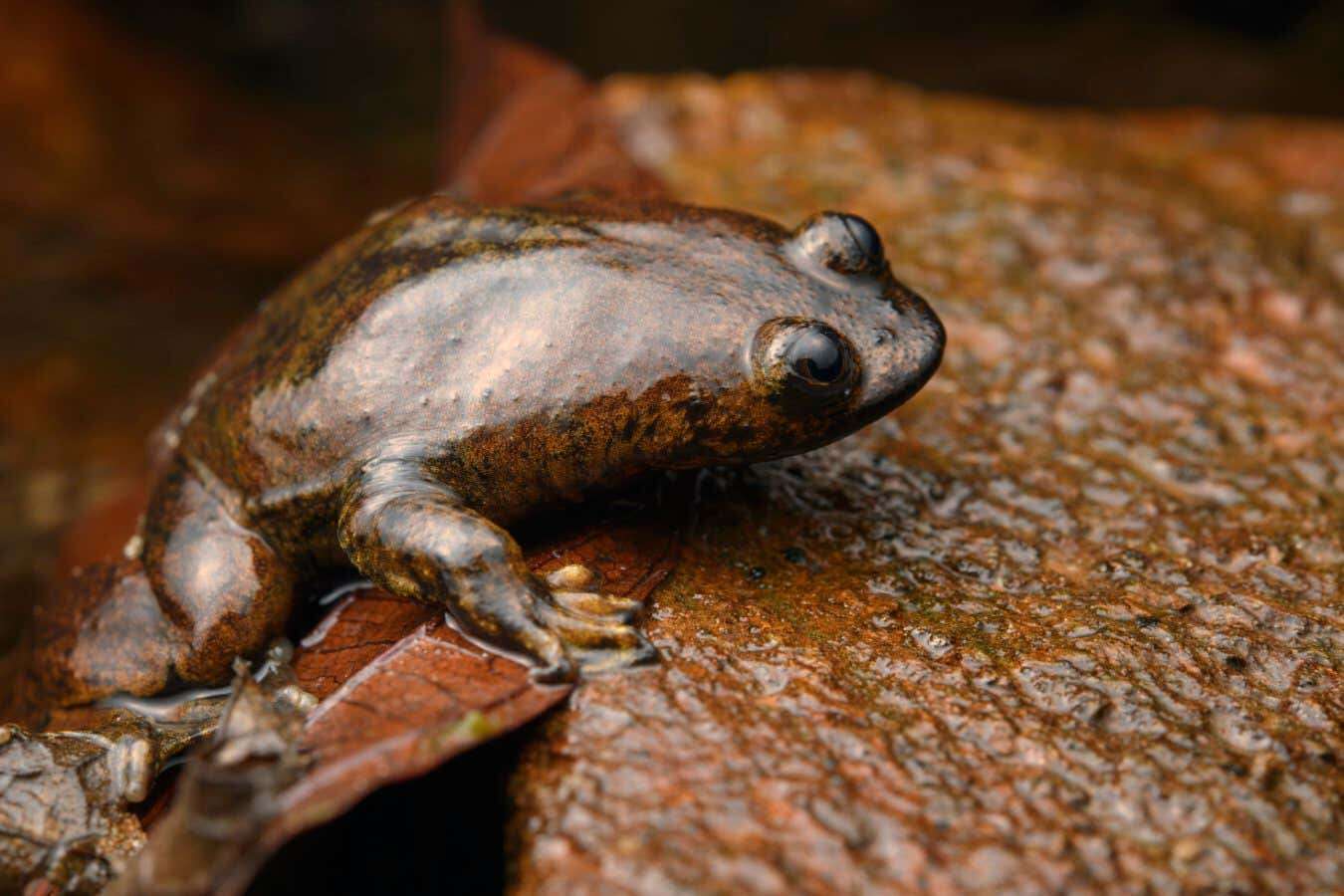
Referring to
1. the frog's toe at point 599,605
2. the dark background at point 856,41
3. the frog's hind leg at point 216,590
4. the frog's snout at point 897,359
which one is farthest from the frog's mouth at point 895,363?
the dark background at point 856,41

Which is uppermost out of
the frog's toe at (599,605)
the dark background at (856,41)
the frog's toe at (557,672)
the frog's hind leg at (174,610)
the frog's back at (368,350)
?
the dark background at (856,41)

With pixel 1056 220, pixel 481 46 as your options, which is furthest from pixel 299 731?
pixel 481 46

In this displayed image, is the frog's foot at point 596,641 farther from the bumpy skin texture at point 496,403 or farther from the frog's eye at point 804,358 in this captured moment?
the frog's eye at point 804,358

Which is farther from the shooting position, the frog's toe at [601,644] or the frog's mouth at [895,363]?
the frog's mouth at [895,363]

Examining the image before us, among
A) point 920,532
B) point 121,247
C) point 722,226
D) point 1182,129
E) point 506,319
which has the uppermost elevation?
point 1182,129

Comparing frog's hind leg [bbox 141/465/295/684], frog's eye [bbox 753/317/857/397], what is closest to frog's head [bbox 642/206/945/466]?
frog's eye [bbox 753/317/857/397]

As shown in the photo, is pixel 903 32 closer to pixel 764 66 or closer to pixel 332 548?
pixel 764 66
